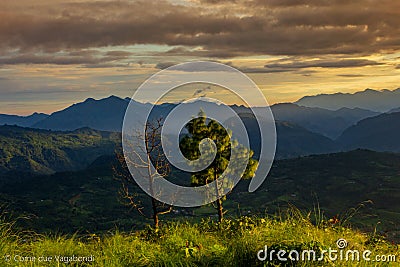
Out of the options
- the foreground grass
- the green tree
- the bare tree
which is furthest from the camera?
the green tree

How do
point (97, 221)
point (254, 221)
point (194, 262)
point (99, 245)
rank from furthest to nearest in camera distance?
point (97, 221) → point (254, 221) → point (99, 245) → point (194, 262)

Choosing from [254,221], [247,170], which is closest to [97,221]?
[247,170]

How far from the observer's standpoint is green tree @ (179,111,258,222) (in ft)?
81.4

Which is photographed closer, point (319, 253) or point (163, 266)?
point (319, 253)

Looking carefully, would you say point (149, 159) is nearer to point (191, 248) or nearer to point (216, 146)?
point (191, 248)

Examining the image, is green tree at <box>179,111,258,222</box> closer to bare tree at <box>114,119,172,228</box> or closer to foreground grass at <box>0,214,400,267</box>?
bare tree at <box>114,119,172,228</box>

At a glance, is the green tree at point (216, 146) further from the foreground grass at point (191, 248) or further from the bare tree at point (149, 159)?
the foreground grass at point (191, 248)

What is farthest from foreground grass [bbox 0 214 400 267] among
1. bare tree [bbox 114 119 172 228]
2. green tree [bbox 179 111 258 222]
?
green tree [bbox 179 111 258 222]

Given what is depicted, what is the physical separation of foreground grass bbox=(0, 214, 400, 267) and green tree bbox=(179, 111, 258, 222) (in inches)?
557

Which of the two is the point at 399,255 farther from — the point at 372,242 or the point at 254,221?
the point at 254,221

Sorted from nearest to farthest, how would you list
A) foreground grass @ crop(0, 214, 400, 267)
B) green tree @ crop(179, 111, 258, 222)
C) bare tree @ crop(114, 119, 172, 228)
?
1. foreground grass @ crop(0, 214, 400, 267)
2. bare tree @ crop(114, 119, 172, 228)
3. green tree @ crop(179, 111, 258, 222)

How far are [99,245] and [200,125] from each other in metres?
16.1

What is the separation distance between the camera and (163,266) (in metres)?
7.86

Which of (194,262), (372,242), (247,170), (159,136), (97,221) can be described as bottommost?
(97,221)
